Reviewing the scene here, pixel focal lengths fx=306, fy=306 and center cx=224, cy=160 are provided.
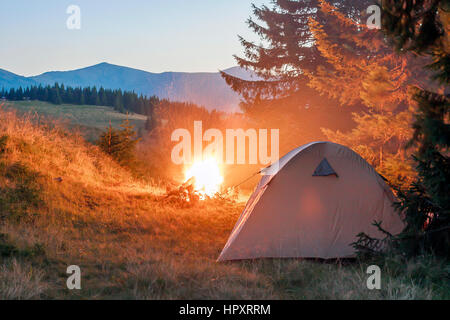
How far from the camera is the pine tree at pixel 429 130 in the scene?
4.13 m

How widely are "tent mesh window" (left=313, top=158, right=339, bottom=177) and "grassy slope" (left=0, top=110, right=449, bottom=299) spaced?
167 centimetres

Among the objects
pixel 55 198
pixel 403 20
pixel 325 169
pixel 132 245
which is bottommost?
pixel 132 245

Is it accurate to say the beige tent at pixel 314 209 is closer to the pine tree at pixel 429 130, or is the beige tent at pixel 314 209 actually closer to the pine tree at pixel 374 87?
the pine tree at pixel 429 130

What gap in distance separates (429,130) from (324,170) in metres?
2.00

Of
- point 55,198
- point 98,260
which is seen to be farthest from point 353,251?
point 55,198

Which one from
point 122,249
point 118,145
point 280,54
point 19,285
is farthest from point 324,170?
point 280,54

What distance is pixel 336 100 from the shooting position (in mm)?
17594

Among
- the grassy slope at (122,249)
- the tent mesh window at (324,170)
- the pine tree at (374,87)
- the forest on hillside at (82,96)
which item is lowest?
the grassy slope at (122,249)

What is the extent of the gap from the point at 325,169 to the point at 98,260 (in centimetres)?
426

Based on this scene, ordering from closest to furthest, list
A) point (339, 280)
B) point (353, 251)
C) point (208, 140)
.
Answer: point (339, 280) < point (353, 251) < point (208, 140)

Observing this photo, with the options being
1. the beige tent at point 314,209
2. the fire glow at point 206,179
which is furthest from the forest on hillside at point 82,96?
the beige tent at point 314,209

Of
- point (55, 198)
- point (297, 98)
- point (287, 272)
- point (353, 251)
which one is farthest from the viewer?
point (297, 98)

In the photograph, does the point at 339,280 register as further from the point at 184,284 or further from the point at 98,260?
the point at 98,260

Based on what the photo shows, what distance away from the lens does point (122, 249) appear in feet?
18.0
